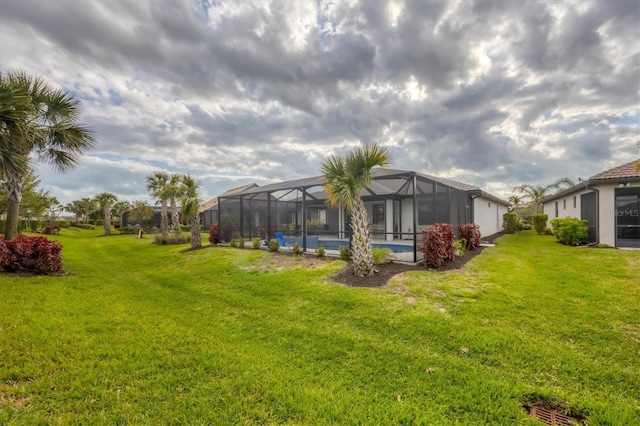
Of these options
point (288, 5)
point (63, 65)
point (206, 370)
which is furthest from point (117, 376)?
point (63, 65)

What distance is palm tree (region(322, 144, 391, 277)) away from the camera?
7.24 meters

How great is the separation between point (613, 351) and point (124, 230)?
38089 mm

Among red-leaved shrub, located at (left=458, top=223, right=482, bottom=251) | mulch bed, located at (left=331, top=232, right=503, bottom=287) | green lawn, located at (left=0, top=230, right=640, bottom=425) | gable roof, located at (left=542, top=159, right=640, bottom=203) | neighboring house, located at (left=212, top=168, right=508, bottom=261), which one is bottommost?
green lawn, located at (left=0, top=230, right=640, bottom=425)

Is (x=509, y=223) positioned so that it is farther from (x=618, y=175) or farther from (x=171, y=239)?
(x=171, y=239)

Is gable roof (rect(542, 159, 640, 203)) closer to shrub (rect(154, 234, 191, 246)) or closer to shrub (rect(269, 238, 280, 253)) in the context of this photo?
shrub (rect(269, 238, 280, 253))

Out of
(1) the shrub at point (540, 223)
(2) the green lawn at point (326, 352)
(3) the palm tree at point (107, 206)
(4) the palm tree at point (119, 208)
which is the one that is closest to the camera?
(2) the green lawn at point (326, 352)

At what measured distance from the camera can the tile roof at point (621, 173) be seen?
10264mm

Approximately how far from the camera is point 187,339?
4020 millimetres

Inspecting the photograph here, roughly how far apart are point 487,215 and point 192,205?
1807cm

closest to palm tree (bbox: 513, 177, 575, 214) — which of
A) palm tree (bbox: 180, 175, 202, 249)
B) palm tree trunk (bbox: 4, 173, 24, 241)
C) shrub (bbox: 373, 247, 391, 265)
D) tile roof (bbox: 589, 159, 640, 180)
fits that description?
tile roof (bbox: 589, 159, 640, 180)

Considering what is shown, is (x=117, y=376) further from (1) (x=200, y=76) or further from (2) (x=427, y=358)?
(1) (x=200, y=76)

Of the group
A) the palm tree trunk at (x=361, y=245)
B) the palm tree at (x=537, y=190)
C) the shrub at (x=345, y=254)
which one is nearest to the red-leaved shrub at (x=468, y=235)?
the shrub at (x=345, y=254)

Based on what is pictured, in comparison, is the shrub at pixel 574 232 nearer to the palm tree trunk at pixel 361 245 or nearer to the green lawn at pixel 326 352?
the green lawn at pixel 326 352

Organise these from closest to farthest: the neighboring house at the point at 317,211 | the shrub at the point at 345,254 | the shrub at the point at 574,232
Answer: the shrub at the point at 345,254
the shrub at the point at 574,232
the neighboring house at the point at 317,211
